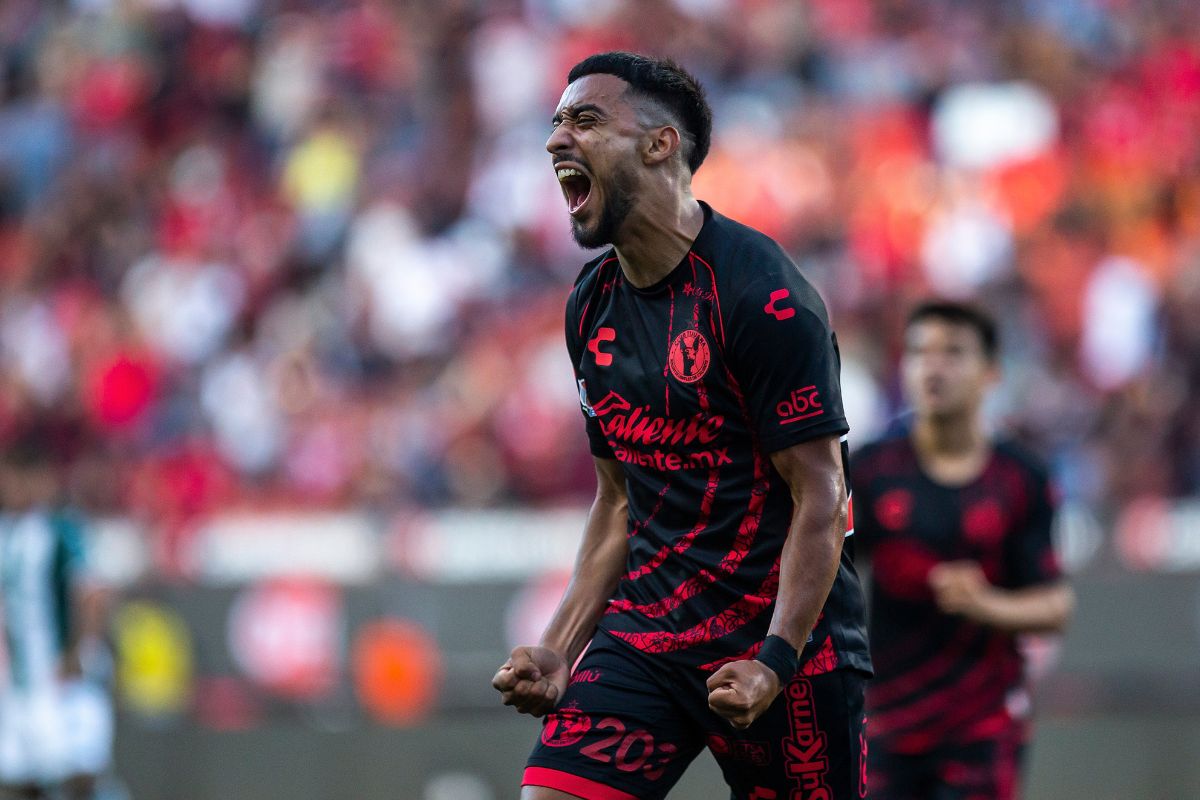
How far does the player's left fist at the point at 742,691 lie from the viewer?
3.76 meters

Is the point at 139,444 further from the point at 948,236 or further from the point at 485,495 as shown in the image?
the point at 948,236

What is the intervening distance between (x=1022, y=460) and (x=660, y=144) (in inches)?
99.0

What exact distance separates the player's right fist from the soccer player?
193cm

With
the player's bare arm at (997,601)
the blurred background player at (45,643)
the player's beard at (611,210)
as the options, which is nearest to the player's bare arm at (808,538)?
the player's beard at (611,210)

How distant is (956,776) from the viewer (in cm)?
577

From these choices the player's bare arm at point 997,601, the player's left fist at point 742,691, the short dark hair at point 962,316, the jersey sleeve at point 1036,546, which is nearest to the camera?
the player's left fist at point 742,691

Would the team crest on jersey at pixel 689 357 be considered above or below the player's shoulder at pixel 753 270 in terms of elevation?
below

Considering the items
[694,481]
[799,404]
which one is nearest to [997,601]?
[694,481]

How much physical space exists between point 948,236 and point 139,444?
6.07 metres

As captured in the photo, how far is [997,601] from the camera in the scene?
580 centimetres

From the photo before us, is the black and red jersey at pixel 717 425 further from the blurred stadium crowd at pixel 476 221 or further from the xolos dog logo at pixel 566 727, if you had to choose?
the blurred stadium crowd at pixel 476 221

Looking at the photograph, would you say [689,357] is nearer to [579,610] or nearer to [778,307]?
[778,307]

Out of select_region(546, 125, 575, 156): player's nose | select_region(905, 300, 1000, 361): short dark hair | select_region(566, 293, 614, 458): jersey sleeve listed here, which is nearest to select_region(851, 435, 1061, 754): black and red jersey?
select_region(905, 300, 1000, 361): short dark hair

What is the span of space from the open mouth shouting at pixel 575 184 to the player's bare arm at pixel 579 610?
69 centimetres
